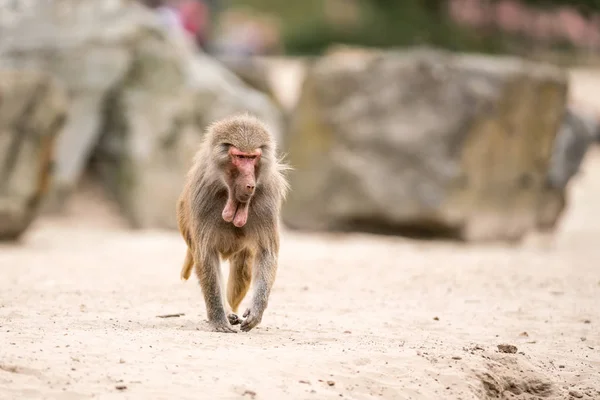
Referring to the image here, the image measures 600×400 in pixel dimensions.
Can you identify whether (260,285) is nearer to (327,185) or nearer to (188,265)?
(188,265)

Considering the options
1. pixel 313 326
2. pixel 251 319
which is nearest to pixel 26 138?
pixel 313 326

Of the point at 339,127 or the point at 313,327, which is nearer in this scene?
the point at 313,327

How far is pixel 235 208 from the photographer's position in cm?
568

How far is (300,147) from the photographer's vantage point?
12.2 metres

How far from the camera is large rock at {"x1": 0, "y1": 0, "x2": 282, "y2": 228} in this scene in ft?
37.0

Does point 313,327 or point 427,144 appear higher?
point 427,144

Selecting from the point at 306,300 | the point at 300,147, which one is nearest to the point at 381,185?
the point at 300,147

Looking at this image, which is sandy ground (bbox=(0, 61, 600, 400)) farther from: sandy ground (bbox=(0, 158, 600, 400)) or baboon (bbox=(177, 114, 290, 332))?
baboon (bbox=(177, 114, 290, 332))

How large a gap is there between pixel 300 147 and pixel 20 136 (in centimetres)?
356

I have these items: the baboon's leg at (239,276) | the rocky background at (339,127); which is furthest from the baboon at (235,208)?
the rocky background at (339,127)

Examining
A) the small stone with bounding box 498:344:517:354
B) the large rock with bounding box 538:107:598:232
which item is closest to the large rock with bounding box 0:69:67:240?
the small stone with bounding box 498:344:517:354

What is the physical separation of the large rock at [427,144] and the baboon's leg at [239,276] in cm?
537

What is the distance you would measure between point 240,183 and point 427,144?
6150mm

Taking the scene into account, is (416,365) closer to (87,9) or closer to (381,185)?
(381,185)
